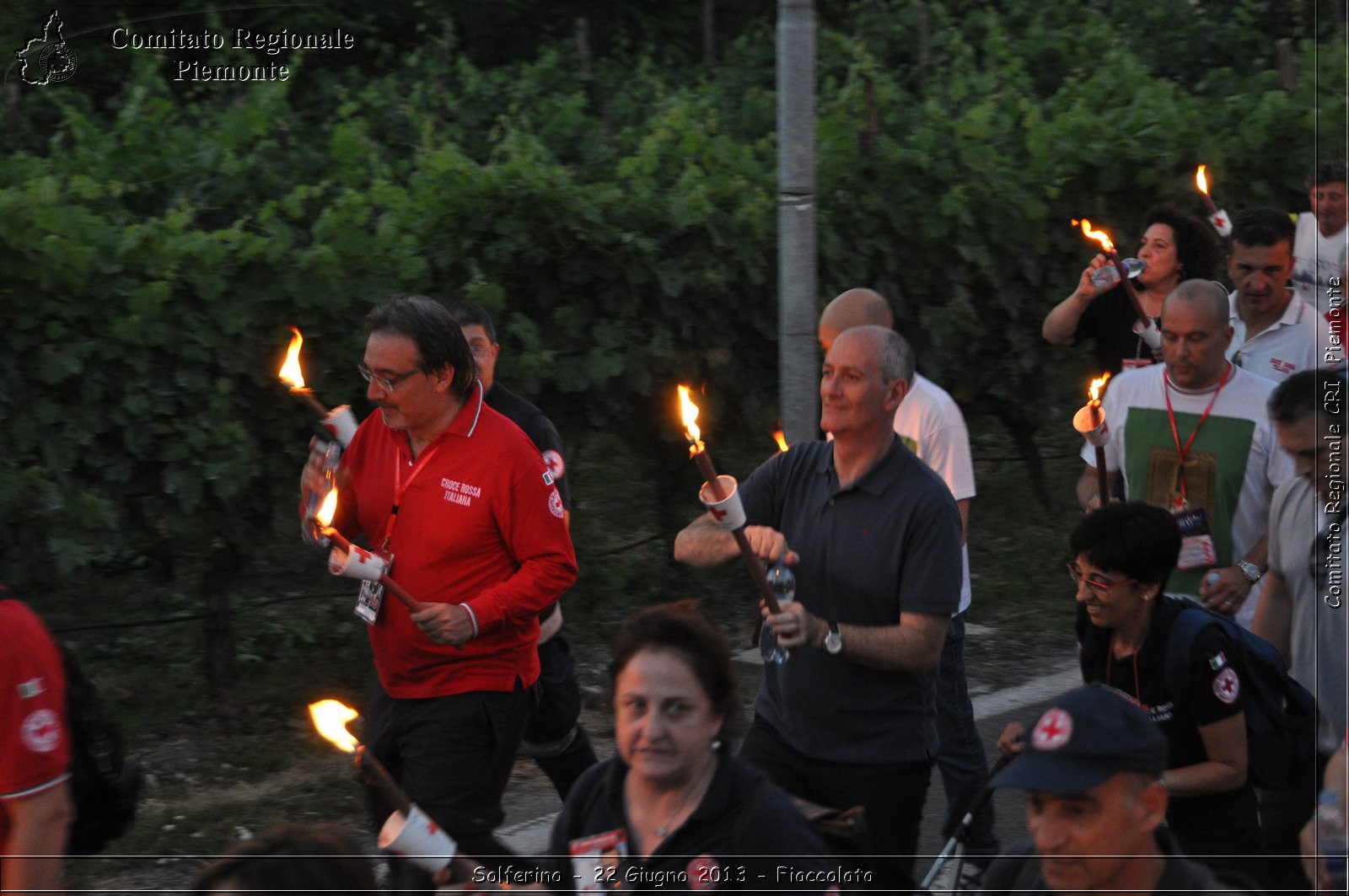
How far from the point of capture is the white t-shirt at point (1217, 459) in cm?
528

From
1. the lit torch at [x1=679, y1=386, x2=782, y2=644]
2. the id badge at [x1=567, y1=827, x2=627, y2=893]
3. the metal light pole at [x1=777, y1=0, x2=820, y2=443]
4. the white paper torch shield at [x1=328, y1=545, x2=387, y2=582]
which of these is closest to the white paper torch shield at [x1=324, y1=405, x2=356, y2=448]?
the white paper torch shield at [x1=328, y1=545, x2=387, y2=582]

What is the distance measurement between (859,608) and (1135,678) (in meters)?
0.75

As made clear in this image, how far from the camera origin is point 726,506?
3.66 metres

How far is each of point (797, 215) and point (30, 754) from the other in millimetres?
4390

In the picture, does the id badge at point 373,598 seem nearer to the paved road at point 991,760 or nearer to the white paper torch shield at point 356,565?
the white paper torch shield at point 356,565

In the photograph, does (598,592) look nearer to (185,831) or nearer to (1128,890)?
(185,831)

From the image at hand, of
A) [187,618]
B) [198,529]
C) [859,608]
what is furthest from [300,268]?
[859,608]

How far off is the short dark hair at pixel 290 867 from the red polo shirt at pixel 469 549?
1755mm

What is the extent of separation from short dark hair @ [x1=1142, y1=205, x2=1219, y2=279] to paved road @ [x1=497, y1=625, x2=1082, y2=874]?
2040 millimetres

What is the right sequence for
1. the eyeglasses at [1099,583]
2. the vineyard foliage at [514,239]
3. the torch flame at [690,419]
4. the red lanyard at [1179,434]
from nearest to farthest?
the torch flame at [690,419] → the eyeglasses at [1099,583] → the red lanyard at [1179,434] → the vineyard foliage at [514,239]

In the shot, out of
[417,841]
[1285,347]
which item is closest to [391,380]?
[417,841]

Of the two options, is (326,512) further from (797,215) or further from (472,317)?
(797,215)

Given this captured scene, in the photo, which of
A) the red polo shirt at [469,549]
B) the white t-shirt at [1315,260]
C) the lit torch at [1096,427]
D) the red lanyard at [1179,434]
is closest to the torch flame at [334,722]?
the red polo shirt at [469,549]

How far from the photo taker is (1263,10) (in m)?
18.7
